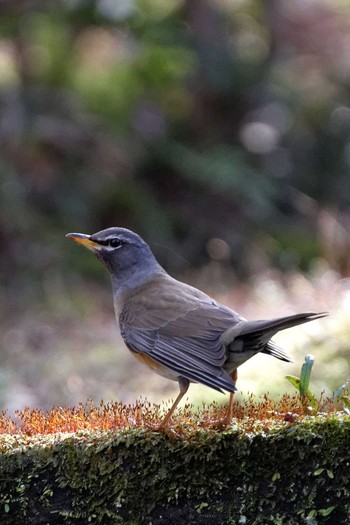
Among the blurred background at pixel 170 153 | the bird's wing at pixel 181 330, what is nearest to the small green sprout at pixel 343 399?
the bird's wing at pixel 181 330

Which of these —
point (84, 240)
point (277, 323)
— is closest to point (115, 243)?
point (84, 240)

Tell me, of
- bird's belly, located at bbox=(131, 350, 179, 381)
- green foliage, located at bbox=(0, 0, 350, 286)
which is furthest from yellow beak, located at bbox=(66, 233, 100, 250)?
green foliage, located at bbox=(0, 0, 350, 286)

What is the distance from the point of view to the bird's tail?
4.48 m

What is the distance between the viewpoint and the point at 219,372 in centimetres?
471

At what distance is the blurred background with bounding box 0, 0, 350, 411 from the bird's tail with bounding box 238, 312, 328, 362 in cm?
563

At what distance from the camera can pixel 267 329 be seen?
4.70 metres

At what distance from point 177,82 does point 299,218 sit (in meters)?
2.91

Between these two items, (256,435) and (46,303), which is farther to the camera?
(46,303)

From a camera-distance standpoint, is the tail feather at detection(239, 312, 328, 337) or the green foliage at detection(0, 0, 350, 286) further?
the green foliage at detection(0, 0, 350, 286)

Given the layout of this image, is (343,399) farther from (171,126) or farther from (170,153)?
(171,126)

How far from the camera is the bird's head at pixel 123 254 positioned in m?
6.20

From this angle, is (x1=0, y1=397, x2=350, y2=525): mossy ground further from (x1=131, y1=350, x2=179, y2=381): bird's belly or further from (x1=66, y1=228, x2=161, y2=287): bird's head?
(x1=66, y1=228, x2=161, y2=287): bird's head

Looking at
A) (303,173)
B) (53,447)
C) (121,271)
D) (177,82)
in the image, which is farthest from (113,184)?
(53,447)

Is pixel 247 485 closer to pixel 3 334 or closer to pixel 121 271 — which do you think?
pixel 121 271
